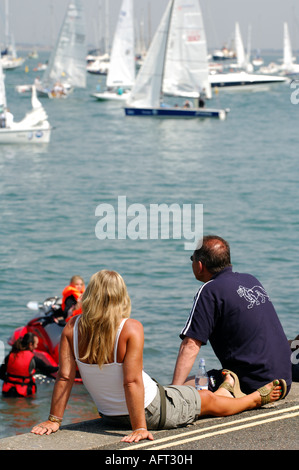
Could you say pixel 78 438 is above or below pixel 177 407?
below

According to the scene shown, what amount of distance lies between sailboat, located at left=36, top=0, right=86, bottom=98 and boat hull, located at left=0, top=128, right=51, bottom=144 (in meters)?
34.0

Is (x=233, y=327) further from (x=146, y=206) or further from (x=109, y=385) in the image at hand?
(x=146, y=206)

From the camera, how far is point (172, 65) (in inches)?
2394

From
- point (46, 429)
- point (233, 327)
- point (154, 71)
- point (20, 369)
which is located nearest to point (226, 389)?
point (233, 327)

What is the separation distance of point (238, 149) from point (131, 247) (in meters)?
28.6

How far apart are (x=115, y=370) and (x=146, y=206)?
25900mm

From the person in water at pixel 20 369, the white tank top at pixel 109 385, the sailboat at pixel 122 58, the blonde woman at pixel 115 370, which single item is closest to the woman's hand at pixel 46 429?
the blonde woman at pixel 115 370

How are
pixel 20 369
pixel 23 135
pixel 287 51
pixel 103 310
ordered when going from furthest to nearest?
pixel 287 51
pixel 23 135
pixel 20 369
pixel 103 310

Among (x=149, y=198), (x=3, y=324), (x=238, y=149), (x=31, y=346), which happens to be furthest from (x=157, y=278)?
(x=238, y=149)

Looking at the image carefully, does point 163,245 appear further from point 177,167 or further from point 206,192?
point 177,167

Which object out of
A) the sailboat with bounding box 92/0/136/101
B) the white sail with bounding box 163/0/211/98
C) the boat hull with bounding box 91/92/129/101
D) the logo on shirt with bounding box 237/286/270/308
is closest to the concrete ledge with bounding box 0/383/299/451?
the logo on shirt with bounding box 237/286/270/308

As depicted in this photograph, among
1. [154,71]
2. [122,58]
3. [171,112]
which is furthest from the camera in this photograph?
[122,58]

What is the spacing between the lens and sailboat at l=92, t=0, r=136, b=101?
246 feet

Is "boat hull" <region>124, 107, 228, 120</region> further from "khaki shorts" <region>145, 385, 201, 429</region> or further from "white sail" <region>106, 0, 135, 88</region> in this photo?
"khaki shorts" <region>145, 385, 201, 429</region>
